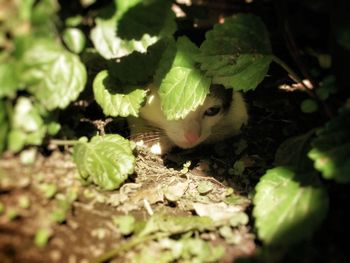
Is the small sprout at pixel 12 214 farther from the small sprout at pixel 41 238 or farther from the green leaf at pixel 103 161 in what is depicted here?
the green leaf at pixel 103 161

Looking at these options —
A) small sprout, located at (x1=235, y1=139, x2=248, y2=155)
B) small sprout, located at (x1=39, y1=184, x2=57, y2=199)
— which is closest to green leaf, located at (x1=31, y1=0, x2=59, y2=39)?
small sprout, located at (x1=39, y1=184, x2=57, y2=199)

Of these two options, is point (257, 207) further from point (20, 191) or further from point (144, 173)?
point (20, 191)

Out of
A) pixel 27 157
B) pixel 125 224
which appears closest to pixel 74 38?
pixel 27 157

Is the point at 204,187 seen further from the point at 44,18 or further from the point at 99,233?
the point at 44,18

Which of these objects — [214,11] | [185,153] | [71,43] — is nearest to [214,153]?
[185,153]

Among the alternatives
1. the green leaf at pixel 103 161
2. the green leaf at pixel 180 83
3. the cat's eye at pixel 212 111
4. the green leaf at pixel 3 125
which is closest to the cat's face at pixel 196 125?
the cat's eye at pixel 212 111

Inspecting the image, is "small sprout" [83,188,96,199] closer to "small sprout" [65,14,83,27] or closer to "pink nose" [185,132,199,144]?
"small sprout" [65,14,83,27]
